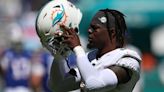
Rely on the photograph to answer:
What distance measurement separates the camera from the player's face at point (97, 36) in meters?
4.90

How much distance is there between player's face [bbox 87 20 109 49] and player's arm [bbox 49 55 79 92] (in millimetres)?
263

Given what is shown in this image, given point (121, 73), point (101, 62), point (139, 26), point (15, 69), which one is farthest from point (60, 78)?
point (139, 26)

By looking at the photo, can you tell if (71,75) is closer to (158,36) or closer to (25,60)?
(25,60)

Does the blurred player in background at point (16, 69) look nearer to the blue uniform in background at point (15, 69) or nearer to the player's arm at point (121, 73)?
the blue uniform in background at point (15, 69)

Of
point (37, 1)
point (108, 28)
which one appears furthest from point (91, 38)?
point (37, 1)

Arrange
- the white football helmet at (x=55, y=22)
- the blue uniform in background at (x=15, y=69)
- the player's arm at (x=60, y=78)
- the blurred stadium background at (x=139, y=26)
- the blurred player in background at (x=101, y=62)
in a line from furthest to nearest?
the blurred stadium background at (x=139, y=26) → the blue uniform in background at (x=15, y=69) → the player's arm at (x=60, y=78) → the white football helmet at (x=55, y=22) → the blurred player in background at (x=101, y=62)

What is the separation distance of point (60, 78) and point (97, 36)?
0.40 meters

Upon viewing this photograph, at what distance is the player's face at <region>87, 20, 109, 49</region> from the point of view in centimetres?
490

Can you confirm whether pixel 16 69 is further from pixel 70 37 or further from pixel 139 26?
pixel 139 26

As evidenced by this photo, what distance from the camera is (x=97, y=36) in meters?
4.90

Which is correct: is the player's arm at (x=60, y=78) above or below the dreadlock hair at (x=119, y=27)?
below

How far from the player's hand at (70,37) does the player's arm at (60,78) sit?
0.27 meters

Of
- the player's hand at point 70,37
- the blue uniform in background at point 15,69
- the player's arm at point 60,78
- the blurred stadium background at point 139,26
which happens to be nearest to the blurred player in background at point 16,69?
the blue uniform in background at point 15,69

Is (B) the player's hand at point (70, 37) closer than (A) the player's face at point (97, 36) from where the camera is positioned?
Yes
